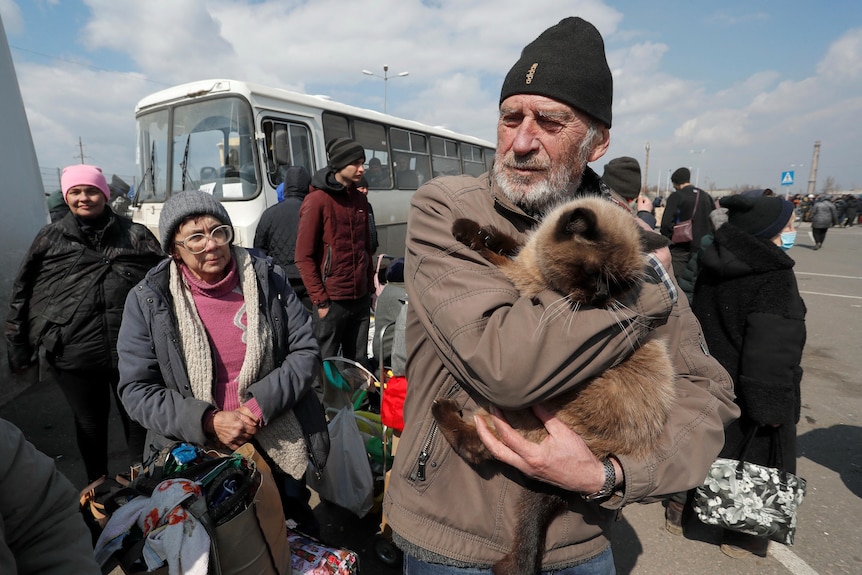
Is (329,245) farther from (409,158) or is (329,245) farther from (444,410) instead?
(409,158)

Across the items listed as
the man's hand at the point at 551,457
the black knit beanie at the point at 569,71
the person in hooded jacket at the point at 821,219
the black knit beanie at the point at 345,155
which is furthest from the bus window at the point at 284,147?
the person in hooded jacket at the point at 821,219

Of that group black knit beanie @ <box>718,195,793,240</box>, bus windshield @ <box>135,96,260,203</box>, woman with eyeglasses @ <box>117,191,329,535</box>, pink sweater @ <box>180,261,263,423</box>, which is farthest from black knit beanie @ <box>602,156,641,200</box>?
bus windshield @ <box>135,96,260,203</box>

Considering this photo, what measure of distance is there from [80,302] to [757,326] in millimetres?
4682

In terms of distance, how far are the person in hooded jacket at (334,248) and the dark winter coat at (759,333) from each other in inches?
129

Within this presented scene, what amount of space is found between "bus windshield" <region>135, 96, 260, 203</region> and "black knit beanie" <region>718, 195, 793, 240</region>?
6.44 metres

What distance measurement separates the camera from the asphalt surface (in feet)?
10.4

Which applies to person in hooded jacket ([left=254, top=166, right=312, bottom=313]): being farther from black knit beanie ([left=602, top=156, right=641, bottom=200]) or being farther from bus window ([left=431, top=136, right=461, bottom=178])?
bus window ([left=431, top=136, right=461, bottom=178])

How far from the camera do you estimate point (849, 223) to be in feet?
109

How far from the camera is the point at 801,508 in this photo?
3.70 meters

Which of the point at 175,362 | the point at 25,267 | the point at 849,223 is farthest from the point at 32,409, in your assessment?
the point at 849,223

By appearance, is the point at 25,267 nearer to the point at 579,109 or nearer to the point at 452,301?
the point at 452,301

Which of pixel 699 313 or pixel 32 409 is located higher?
pixel 699 313

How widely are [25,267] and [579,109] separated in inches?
153

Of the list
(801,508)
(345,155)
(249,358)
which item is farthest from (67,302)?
(801,508)
